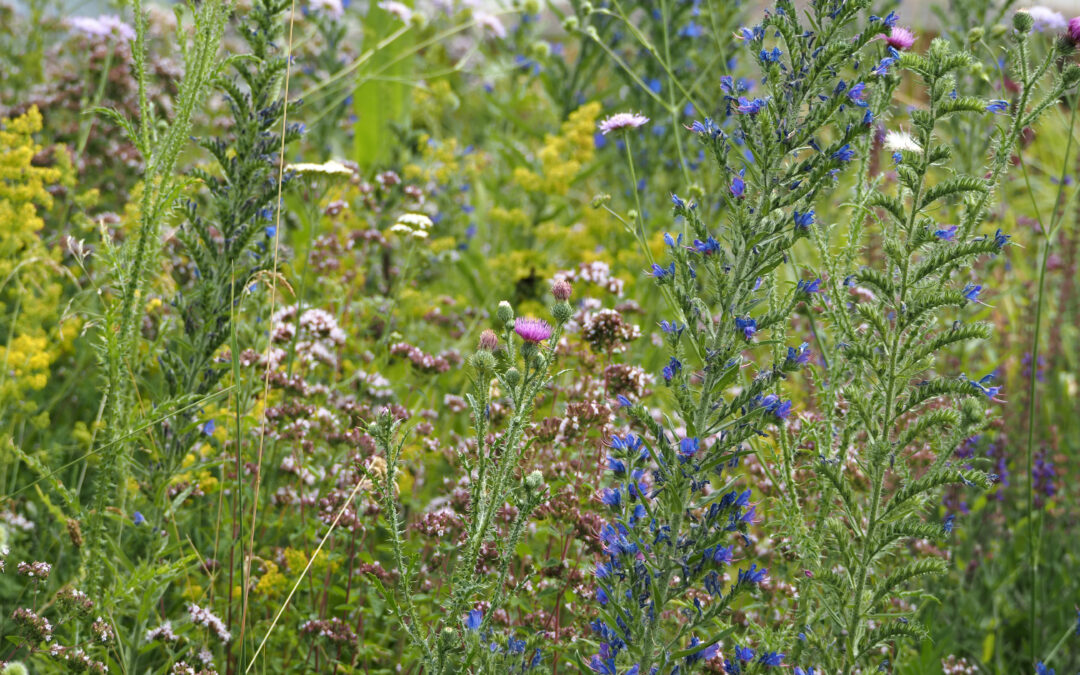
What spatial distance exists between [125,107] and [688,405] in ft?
14.8

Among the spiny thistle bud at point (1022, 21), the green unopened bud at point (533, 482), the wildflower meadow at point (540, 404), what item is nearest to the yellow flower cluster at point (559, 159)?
the wildflower meadow at point (540, 404)

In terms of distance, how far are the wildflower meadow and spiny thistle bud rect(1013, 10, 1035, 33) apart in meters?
0.11

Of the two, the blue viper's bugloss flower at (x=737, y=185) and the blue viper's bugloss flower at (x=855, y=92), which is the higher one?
the blue viper's bugloss flower at (x=855, y=92)

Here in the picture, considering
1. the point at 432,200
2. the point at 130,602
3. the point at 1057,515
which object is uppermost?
the point at 432,200

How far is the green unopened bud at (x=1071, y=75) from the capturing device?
246cm

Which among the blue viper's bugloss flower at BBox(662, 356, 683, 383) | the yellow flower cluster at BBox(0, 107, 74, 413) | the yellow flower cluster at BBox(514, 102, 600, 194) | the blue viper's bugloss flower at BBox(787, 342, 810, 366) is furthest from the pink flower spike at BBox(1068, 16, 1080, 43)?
the yellow flower cluster at BBox(0, 107, 74, 413)

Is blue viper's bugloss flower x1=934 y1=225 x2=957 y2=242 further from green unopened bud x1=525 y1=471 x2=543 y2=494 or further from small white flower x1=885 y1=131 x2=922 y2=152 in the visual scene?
green unopened bud x1=525 y1=471 x2=543 y2=494

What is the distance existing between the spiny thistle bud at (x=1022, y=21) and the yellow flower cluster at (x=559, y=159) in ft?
8.27

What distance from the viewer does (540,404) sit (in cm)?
381

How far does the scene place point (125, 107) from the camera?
536cm

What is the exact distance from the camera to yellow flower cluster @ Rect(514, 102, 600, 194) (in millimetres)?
4836

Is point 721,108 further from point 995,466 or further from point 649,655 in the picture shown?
point 649,655

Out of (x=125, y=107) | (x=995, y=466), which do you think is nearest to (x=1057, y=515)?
(x=995, y=466)

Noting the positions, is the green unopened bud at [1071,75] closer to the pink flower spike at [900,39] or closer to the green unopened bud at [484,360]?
the pink flower spike at [900,39]
